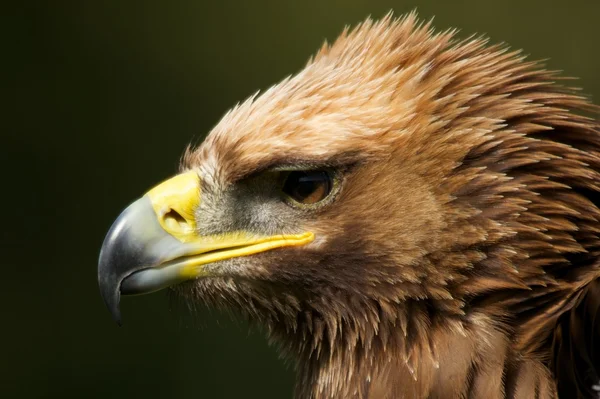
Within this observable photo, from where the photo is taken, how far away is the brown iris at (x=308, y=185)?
206cm

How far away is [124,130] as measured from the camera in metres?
5.49

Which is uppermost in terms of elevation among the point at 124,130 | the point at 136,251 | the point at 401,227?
the point at 124,130

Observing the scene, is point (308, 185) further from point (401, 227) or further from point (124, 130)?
point (124, 130)

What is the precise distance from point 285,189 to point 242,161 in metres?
0.11

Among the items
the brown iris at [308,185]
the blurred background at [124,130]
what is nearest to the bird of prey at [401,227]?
the brown iris at [308,185]

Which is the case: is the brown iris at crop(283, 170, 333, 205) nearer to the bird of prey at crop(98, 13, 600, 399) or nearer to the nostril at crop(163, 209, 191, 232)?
the bird of prey at crop(98, 13, 600, 399)

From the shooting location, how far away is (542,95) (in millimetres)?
2062

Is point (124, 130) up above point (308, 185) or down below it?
above

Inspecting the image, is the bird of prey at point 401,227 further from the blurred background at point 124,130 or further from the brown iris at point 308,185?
the blurred background at point 124,130

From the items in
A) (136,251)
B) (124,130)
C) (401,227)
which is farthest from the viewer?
(124,130)

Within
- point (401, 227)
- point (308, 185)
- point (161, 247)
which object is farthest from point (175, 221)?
point (401, 227)

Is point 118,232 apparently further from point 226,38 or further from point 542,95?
point 226,38

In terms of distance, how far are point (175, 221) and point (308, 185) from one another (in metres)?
0.32

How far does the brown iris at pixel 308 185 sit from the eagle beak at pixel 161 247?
103mm
